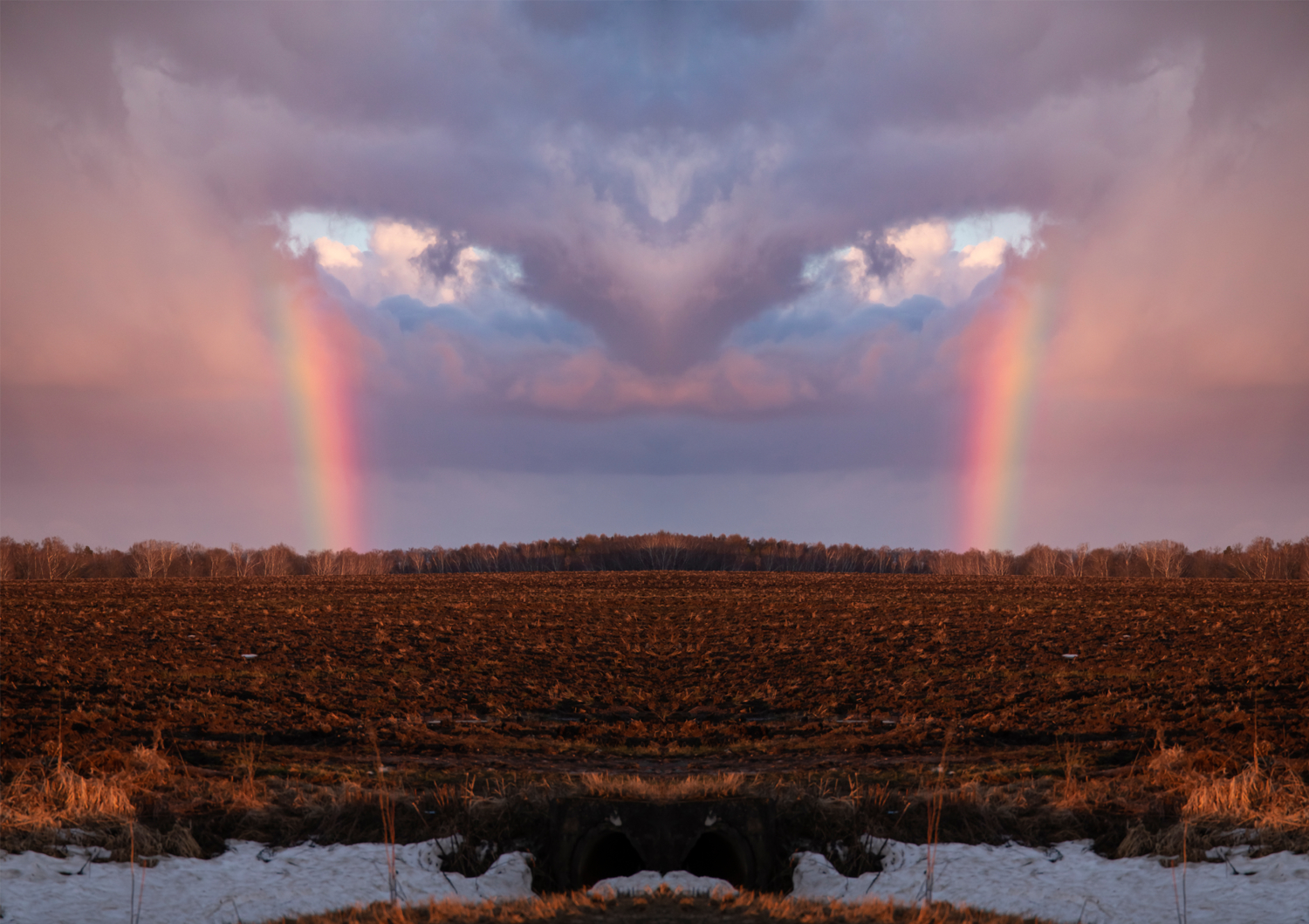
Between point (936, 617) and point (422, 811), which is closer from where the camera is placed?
point (422, 811)

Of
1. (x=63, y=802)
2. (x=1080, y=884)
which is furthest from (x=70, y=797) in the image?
(x=1080, y=884)

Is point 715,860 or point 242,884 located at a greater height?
point 715,860

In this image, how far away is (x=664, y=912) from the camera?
720 centimetres

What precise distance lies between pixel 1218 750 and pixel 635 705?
11.7m

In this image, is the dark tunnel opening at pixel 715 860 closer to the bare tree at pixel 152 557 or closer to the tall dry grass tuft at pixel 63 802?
the tall dry grass tuft at pixel 63 802

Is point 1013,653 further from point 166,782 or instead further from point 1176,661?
point 166,782

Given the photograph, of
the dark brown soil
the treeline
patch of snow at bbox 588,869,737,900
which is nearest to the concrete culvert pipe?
patch of snow at bbox 588,869,737,900

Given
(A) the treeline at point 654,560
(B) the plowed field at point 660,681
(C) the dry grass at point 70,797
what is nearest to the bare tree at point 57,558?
(A) the treeline at point 654,560

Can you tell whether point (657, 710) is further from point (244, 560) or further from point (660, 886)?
point (244, 560)

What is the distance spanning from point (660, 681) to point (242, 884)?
15.1 meters

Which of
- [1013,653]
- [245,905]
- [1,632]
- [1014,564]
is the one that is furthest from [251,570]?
[245,905]

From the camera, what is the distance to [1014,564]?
153750 millimetres

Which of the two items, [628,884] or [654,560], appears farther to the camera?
[654,560]

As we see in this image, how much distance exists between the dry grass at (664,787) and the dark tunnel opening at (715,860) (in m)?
0.52
